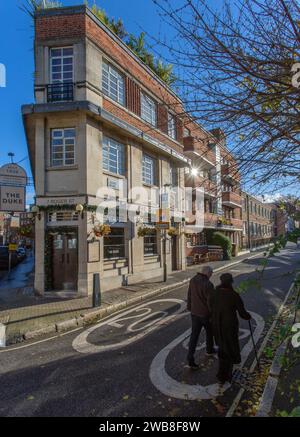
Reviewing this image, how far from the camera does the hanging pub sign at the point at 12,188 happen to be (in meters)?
9.57

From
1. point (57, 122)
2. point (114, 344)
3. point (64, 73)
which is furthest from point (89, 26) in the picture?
point (114, 344)

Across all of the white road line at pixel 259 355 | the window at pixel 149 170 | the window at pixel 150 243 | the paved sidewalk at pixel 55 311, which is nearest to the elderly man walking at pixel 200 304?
the white road line at pixel 259 355

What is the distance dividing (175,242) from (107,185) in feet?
25.6

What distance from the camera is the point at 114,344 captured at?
642cm

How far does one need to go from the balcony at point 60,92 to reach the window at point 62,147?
50.5 inches

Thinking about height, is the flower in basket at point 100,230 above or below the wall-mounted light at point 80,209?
below

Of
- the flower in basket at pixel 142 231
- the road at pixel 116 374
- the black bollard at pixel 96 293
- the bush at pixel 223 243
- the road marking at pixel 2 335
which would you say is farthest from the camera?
the bush at pixel 223 243

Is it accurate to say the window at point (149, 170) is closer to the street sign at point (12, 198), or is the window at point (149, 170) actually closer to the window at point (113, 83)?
the window at point (113, 83)

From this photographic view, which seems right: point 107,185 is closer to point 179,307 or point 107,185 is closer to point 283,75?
point 179,307

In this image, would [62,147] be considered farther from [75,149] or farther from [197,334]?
[197,334]

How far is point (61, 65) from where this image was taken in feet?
41.3

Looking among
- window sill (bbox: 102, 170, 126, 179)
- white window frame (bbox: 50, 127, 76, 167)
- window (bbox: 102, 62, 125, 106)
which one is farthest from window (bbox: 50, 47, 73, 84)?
window sill (bbox: 102, 170, 126, 179)

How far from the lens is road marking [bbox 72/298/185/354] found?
6301 mm
